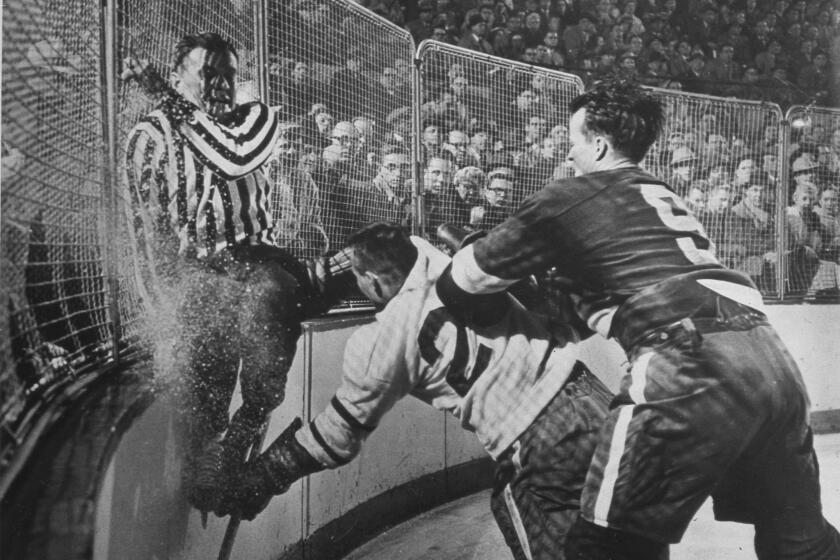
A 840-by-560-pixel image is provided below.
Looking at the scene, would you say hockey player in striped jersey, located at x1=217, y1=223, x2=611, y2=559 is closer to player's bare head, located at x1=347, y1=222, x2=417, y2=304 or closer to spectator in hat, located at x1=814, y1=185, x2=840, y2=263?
player's bare head, located at x1=347, y1=222, x2=417, y2=304

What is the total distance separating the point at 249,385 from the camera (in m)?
1.65

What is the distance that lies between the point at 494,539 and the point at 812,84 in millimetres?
1782

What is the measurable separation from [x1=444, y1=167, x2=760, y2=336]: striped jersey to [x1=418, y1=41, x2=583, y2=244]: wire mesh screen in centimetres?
33

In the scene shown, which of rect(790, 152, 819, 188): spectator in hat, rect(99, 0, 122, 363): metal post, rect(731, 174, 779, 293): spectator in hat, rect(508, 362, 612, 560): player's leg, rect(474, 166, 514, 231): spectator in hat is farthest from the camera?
rect(790, 152, 819, 188): spectator in hat

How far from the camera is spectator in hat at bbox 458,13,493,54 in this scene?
2246 millimetres

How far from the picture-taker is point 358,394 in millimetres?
1866

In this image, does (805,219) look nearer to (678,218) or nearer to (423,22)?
(678,218)

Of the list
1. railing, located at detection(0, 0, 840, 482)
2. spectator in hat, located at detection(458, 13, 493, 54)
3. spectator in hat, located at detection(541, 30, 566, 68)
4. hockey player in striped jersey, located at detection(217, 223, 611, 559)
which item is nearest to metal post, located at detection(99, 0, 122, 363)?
railing, located at detection(0, 0, 840, 482)

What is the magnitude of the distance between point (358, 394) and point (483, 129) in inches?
36.0

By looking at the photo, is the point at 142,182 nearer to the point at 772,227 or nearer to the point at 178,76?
the point at 178,76

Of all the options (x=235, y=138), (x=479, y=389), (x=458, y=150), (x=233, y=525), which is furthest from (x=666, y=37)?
(x=233, y=525)

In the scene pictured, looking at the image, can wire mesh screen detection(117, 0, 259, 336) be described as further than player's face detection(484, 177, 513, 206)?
No

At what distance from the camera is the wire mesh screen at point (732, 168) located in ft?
7.26

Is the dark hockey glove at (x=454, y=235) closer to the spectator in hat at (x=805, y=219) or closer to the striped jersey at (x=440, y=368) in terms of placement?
the striped jersey at (x=440, y=368)
